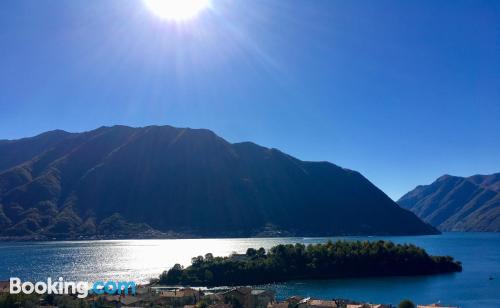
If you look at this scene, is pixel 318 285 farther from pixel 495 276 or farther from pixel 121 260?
pixel 121 260

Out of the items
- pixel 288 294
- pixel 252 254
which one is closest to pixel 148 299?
pixel 288 294

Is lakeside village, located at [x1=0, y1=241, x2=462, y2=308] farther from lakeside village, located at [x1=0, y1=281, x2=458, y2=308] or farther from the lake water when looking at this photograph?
the lake water

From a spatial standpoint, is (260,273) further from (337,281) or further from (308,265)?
(337,281)

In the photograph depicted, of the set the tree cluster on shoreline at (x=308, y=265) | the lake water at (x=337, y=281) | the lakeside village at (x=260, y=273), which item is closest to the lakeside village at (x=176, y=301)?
the lakeside village at (x=260, y=273)

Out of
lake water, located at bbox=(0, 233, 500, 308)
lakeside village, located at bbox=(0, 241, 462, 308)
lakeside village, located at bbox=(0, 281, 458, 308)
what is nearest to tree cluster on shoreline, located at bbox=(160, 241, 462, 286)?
lakeside village, located at bbox=(0, 241, 462, 308)

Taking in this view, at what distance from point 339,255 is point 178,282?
3807 cm

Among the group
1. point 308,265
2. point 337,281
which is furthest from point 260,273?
point 337,281

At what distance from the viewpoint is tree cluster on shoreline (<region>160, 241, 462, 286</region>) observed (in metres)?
103

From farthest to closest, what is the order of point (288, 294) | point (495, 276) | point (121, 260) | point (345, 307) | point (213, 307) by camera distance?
point (121, 260)
point (495, 276)
point (288, 294)
point (345, 307)
point (213, 307)

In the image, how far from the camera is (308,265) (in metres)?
112

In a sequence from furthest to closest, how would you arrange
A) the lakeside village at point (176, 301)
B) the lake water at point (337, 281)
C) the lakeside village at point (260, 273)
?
the lake water at point (337, 281), the lakeside village at point (260, 273), the lakeside village at point (176, 301)

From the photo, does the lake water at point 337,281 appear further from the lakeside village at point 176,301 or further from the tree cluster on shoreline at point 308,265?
the lakeside village at point 176,301

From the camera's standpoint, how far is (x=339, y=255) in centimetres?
11669

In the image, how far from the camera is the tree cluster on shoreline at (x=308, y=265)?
102812mm
